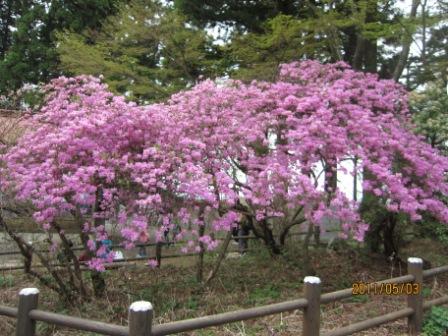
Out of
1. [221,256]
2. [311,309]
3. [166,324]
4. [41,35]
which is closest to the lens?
[166,324]

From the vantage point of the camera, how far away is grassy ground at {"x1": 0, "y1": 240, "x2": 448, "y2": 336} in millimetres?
6254

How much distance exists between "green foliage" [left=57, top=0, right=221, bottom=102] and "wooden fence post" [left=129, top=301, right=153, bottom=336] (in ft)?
28.1

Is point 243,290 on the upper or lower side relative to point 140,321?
lower

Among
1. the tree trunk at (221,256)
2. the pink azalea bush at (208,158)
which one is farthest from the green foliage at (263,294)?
the pink azalea bush at (208,158)

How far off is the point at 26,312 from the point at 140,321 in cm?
134

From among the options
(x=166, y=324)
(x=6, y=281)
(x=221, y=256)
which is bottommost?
(x=6, y=281)

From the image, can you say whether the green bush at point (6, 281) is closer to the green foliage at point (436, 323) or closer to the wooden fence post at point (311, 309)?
the wooden fence post at point (311, 309)

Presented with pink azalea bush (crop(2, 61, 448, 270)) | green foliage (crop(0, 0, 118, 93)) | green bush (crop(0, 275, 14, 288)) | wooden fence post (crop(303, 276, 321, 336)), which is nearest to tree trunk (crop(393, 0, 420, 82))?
pink azalea bush (crop(2, 61, 448, 270))

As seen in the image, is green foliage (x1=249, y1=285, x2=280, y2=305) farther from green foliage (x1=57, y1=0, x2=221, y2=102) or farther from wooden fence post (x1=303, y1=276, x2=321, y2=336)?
green foliage (x1=57, y1=0, x2=221, y2=102)

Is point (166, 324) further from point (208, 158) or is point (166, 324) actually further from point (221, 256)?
point (221, 256)

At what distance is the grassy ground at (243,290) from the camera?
6254mm

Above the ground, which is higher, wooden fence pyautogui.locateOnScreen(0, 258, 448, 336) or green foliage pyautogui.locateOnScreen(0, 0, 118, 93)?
green foliage pyautogui.locateOnScreen(0, 0, 118, 93)

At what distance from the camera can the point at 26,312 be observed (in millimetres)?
4355
